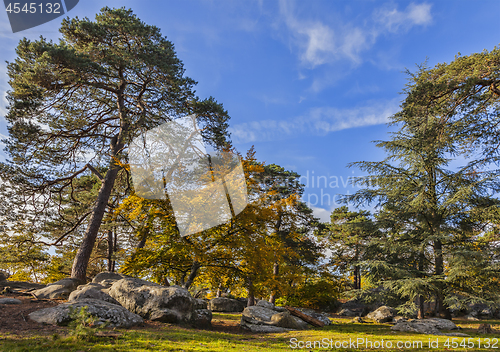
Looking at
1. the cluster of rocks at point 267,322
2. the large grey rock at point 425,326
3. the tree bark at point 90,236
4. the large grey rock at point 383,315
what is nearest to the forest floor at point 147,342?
the cluster of rocks at point 267,322

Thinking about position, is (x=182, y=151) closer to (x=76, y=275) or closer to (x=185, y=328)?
(x=76, y=275)

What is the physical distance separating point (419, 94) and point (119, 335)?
13.4m

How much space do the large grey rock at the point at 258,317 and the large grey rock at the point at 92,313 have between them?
4.20 metres

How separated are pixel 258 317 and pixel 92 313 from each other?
6.35 metres

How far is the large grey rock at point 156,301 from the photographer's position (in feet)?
24.8

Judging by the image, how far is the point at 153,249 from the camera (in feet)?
32.9

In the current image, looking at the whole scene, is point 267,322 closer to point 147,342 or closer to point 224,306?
point 147,342

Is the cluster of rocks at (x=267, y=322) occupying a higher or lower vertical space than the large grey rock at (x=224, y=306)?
higher

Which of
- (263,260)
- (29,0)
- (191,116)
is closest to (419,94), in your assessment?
(263,260)

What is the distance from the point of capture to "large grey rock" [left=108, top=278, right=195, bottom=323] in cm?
757

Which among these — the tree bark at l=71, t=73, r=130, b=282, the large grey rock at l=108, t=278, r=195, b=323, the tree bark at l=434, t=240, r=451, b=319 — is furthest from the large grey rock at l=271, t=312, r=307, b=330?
the tree bark at l=71, t=73, r=130, b=282

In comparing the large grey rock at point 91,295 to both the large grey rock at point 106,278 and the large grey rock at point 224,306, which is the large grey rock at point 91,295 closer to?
the large grey rock at point 106,278

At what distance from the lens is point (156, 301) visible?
7.73 m

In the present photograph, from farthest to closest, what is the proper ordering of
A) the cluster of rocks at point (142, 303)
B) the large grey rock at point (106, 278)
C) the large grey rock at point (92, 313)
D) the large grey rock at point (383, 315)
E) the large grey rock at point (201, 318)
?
the large grey rock at point (383, 315), the large grey rock at point (106, 278), the large grey rock at point (201, 318), the cluster of rocks at point (142, 303), the large grey rock at point (92, 313)
